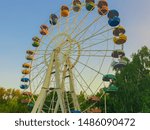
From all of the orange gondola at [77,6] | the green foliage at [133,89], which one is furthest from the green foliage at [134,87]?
the orange gondola at [77,6]

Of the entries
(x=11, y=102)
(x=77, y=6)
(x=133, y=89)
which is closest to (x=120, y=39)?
A: (x=77, y=6)

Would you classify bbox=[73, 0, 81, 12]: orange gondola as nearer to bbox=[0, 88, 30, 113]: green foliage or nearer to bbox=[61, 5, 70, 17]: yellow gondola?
bbox=[61, 5, 70, 17]: yellow gondola

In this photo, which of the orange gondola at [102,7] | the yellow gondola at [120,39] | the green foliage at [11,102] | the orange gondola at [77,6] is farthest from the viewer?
the green foliage at [11,102]

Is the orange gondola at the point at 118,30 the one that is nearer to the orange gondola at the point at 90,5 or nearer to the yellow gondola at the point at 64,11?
the orange gondola at the point at 90,5

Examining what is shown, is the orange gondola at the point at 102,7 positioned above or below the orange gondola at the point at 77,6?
below

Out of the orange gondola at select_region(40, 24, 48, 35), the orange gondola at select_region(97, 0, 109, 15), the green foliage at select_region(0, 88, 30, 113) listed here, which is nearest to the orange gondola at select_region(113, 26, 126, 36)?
the orange gondola at select_region(97, 0, 109, 15)

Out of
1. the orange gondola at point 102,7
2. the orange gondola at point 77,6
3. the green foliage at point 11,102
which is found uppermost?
the orange gondola at point 77,6

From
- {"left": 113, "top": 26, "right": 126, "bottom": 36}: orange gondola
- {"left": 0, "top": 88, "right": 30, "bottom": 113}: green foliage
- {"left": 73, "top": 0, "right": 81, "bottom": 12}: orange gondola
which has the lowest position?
{"left": 0, "top": 88, "right": 30, "bottom": 113}: green foliage

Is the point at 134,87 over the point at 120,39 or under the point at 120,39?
under

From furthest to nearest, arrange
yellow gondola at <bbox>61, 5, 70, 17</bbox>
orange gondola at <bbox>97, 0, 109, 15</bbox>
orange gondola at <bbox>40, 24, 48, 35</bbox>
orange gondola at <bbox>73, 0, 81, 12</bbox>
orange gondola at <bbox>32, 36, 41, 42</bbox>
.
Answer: orange gondola at <bbox>32, 36, 41, 42</bbox> → orange gondola at <bbox>40, 24, 48, 35</bbox> → yellow gondola at <bbox>61, 5, 70, 17</bbox> → orange gondola at <bbox>73, 0, 81, 12</bbox> → orange gondola at <bbox>97, 0, 109, 15</bbox>

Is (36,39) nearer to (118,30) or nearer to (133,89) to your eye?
A: (118,30)

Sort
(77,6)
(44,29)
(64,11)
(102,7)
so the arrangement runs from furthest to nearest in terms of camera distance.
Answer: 1. (44,29)
2. (64,11)
3. (77,6)
4. (102,7)

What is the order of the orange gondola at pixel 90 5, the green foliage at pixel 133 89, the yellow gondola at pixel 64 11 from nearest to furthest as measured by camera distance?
the orange gondola at pixel 90 5
the yellow gondola at pixel 64 11
the green foliage at pixel 133 89

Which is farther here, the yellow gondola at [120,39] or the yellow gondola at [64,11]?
the yellow gondola at [64,11]
